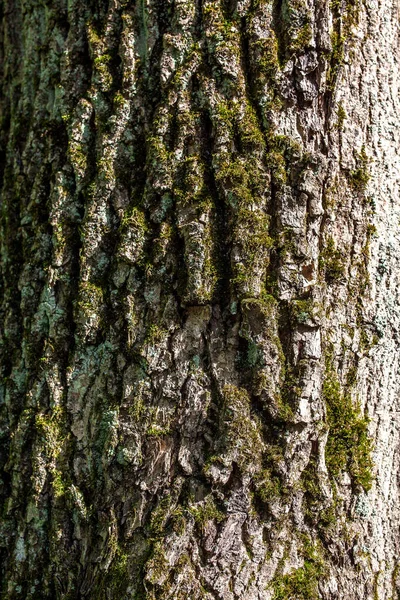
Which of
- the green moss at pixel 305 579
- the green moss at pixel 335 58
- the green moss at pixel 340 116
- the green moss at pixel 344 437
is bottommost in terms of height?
the green moss at pixel 305 579

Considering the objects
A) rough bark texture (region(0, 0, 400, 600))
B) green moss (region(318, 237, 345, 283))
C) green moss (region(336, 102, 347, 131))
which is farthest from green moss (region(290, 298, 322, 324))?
green moss (region(336, 102, 347, 131))

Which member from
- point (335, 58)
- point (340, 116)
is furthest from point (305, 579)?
point (335, 58)

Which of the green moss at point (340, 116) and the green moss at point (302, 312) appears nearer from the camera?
the green moss at point (302, 312)

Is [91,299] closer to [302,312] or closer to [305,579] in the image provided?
[302,312]

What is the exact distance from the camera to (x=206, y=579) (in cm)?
173

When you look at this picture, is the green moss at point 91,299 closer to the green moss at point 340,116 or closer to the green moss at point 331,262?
the green moss at point 331,262

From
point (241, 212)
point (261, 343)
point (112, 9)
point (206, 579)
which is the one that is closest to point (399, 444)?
point (261, 343)

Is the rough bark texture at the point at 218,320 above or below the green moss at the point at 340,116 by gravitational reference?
below

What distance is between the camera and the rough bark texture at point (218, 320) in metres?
1.78

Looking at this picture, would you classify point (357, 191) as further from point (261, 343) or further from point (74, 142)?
point (74, 142)

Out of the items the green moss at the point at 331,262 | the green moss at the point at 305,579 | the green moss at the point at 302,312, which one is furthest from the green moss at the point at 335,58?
the green moss at the point at 305,579

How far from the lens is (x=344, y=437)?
6.23 ft

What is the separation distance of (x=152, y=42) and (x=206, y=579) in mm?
1608

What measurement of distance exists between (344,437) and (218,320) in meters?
0.54
